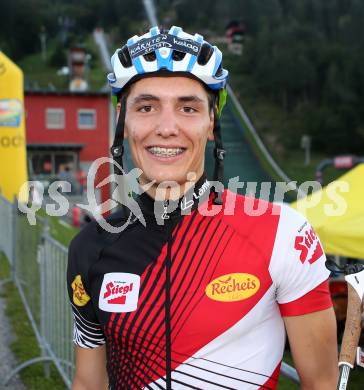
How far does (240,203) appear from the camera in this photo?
2156 millimetres

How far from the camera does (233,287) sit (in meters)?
1.99

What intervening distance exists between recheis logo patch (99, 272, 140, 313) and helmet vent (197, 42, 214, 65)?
851 mm

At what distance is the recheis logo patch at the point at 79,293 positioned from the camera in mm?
2229

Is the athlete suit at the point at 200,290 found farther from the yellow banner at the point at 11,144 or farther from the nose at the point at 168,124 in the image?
the yellow banner at the point at 11,144

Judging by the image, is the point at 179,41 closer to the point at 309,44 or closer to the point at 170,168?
the point at 170,168

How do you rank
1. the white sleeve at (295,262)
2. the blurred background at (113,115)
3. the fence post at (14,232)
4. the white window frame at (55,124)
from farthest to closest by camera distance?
the white window frame at (55,124) → the fence post at (14,232) → the blurred background at (113,115) → the white sleeve at (295,262)

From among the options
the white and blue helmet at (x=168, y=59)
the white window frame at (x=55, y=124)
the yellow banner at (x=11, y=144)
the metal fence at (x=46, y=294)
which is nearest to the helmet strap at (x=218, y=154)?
the white and blue helmet at (x=168, y=59)

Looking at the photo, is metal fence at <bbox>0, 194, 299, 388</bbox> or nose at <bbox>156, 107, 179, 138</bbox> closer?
nose at <bbox>156, 107, 179, 138</bbox>

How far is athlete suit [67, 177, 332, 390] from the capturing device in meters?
1.97

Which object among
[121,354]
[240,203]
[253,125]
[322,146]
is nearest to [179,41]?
[240,203]

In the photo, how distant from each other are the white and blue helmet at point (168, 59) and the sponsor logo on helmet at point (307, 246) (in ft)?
2.15

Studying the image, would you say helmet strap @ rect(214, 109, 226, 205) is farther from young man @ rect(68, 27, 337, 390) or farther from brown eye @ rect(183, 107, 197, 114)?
brown eye @ rect(183, 107, 197, 114)

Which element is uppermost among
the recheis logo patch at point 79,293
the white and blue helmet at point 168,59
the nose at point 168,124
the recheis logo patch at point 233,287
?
the white and blue helmet at point 168,59

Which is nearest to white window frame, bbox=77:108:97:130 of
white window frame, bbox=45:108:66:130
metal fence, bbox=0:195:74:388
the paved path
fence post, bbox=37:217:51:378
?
white window frame, bbox=45:108:66:130
